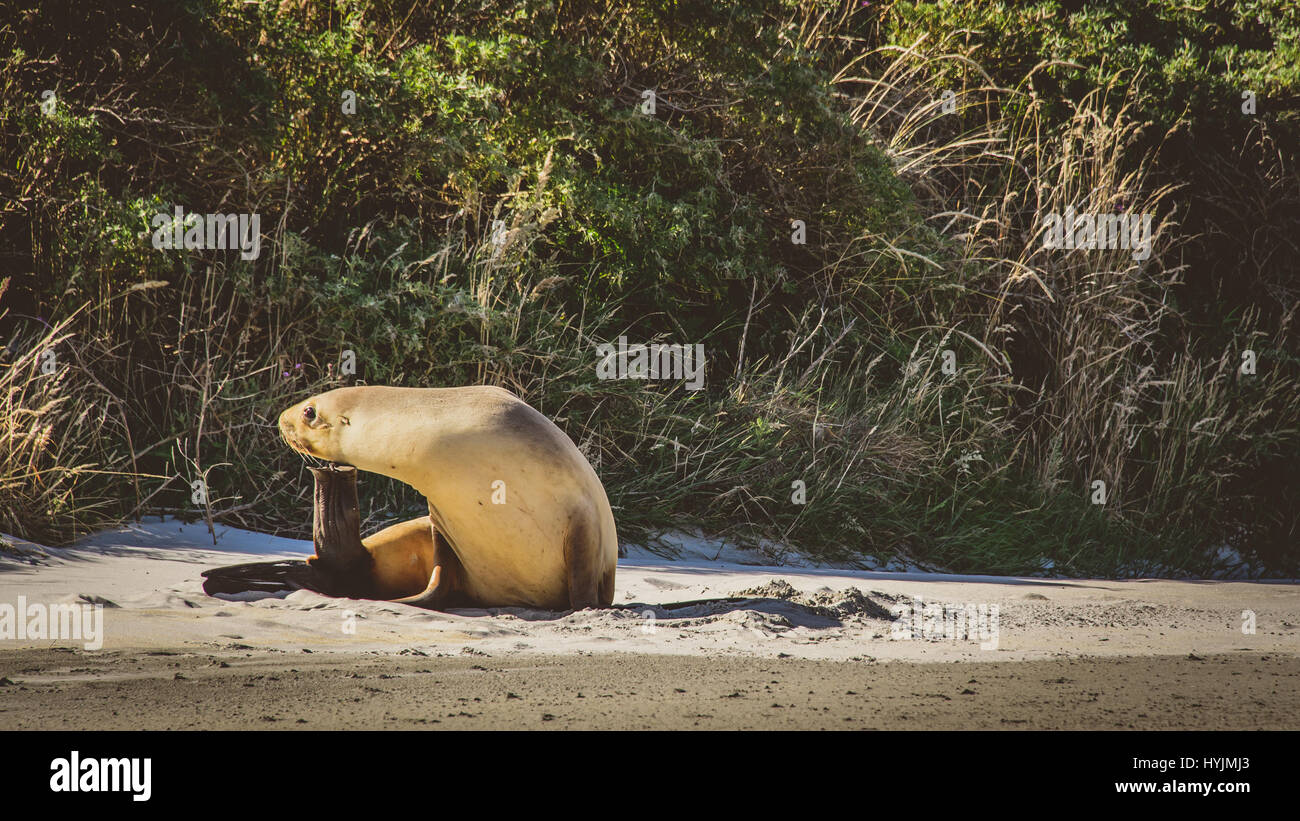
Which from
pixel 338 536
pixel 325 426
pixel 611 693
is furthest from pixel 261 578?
pixel 611 693

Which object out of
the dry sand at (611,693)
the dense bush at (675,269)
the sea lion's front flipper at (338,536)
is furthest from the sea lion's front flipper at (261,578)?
the dense bush at (675,269)

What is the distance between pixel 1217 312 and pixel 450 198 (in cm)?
623

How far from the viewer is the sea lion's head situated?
451 centimetres

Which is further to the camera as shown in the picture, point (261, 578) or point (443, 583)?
point (261, 578)

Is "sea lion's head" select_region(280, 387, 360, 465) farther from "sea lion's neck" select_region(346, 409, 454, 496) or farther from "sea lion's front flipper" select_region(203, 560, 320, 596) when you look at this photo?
"sea lion's front flipper" select_region(203, 560, 320, 596)

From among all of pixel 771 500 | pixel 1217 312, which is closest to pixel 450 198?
pixel 771 500

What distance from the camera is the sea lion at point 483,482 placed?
4.41m

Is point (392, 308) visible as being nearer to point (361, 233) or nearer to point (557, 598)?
point (361, 233)

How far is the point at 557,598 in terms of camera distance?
466 centimetres

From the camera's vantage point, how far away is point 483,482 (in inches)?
174

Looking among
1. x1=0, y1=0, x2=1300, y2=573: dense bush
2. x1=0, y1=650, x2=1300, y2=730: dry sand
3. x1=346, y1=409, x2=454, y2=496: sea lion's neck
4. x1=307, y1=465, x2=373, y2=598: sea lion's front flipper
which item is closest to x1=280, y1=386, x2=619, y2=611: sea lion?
x1=346, y1=409, x2=454, y2=496: sea lion's neck

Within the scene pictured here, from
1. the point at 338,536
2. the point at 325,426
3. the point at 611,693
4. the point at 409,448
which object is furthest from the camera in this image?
the point at 338,536

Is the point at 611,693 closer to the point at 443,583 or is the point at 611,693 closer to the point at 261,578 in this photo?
the point at 443,583

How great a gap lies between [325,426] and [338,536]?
49cm
